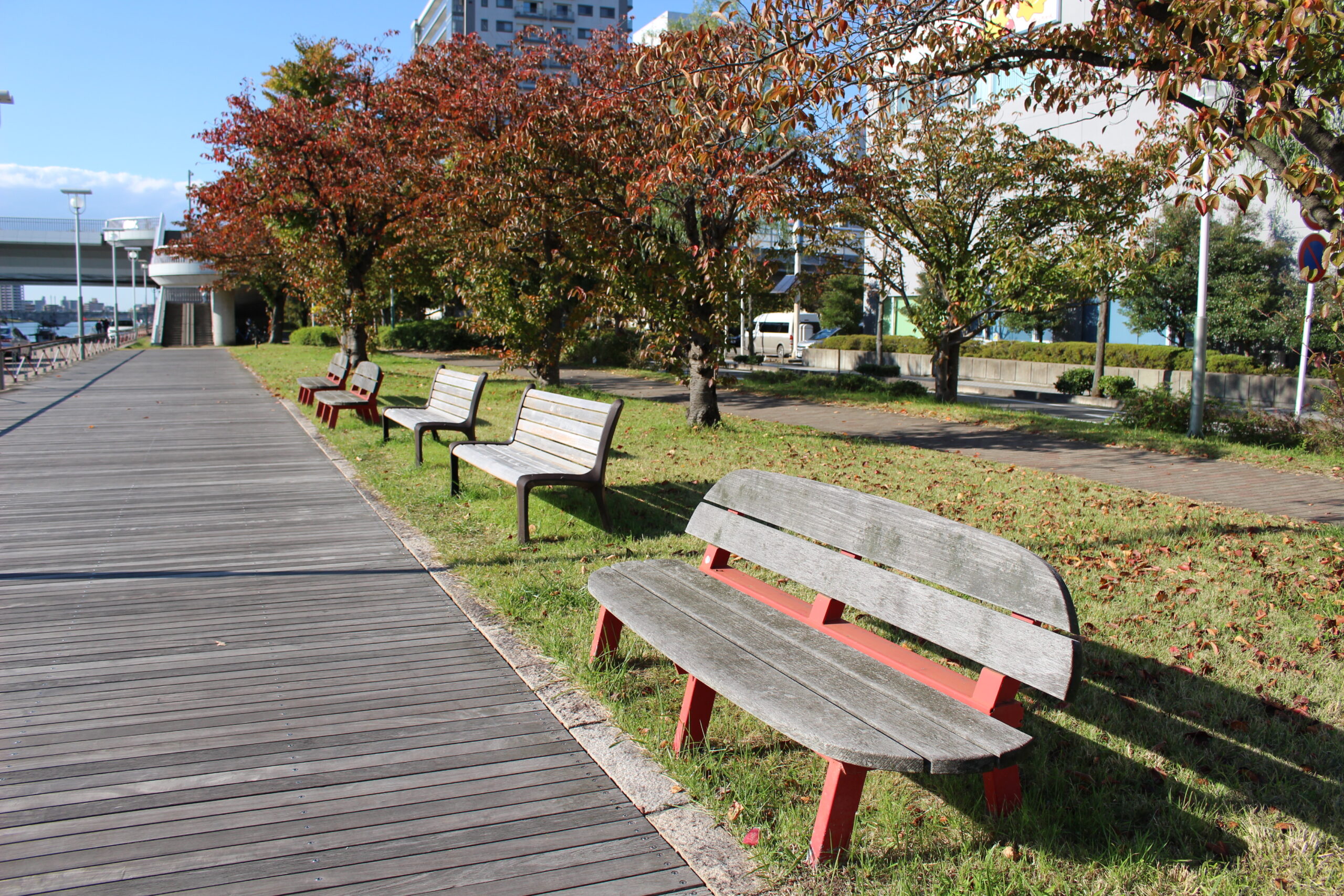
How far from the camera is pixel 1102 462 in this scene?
10617mm

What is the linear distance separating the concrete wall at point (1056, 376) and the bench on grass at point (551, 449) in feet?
33.6

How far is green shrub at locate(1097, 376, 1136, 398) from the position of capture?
2559cm

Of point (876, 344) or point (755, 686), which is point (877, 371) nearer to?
point (876, 344)

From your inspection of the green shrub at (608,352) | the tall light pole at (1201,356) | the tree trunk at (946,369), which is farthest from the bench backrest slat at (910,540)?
the green shrub at (608,352)

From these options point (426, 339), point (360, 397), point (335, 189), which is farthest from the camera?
point (426, 339)

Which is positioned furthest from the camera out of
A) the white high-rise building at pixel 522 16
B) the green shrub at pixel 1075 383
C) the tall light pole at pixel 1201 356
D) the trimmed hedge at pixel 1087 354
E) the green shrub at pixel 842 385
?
the white high-rise building at pixel 522 16

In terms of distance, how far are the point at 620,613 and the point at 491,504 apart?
3.72 meters

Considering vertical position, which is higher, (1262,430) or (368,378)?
(368,378)

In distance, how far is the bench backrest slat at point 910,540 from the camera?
9.03 feet

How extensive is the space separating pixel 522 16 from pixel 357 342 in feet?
280

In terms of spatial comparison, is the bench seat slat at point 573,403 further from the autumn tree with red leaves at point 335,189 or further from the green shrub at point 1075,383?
the green shrub at point 1075,383

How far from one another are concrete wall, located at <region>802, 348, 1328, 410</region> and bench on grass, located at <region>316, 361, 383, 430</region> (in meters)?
12.0

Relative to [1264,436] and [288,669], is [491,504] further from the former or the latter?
[1264,436]

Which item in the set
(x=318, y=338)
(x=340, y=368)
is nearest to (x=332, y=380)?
(x=340, y=368)
